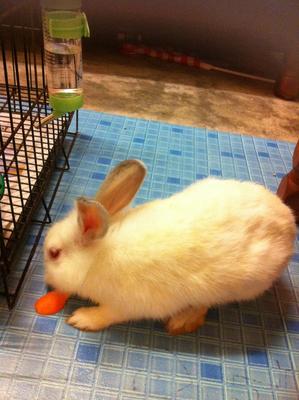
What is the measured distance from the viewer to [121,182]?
114 cm

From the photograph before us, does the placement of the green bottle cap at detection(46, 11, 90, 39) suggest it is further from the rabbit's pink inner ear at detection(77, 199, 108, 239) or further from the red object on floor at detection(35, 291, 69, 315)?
the red object on floor at detection(35, 291, 69, 315)

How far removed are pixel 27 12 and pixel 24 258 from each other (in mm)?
806

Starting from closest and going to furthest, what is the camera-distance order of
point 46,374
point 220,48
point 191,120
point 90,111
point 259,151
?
point 46,374
point 259,151
point 90,111
point 191,120
point 220,48

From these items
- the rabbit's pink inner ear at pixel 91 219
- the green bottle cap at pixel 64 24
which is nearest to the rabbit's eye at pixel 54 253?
the rabbit's pink inner ear at pixel 91 219

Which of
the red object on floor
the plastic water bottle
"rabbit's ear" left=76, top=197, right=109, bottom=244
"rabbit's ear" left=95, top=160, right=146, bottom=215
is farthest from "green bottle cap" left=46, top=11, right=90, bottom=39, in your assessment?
the red object on floor

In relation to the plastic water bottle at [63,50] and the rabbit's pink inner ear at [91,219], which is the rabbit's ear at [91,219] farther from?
the plastic water bottle at [63,50]

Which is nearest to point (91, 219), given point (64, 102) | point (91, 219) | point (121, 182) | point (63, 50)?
point (91, 219)

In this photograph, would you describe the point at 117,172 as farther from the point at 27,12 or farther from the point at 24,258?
the point at 27,12

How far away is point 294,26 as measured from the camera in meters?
2.96

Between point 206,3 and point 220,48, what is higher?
point 206,3

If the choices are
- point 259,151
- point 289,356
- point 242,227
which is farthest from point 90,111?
point 289,356

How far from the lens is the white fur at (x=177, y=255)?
1069 millimetres

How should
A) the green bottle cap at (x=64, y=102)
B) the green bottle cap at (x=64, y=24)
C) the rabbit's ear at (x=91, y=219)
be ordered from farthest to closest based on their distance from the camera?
the green bottle cap at (x=64, y=102)
the green bottle cap at (x=64, y=24)
the rabbit's ear at (x=91, y=219)

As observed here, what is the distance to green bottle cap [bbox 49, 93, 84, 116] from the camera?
1.43 metres
